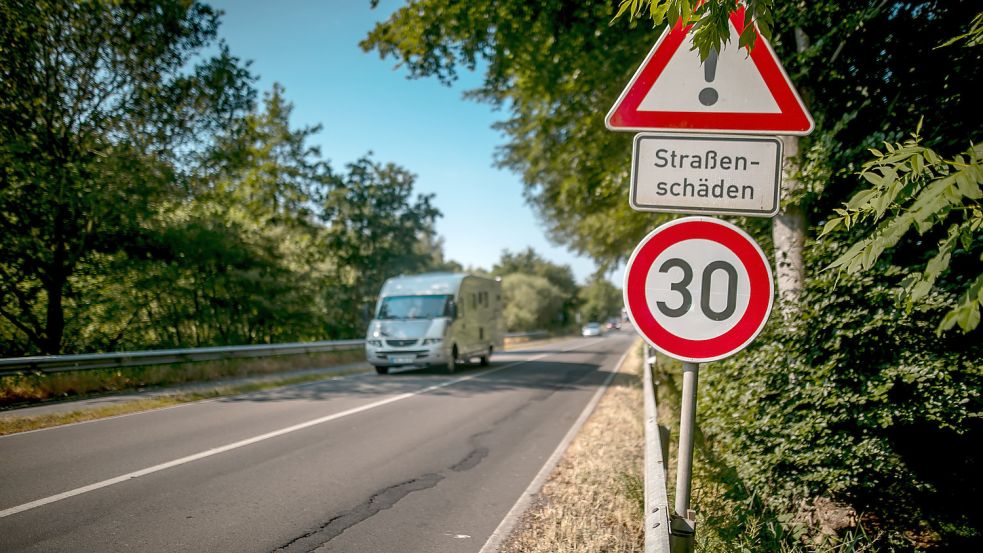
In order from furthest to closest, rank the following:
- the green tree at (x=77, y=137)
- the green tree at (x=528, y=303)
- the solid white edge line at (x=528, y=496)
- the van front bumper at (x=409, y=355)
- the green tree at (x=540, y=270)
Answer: the green tree at (x=540, y=270) → the green tree at (x=528, y=303) → the van front bumper at (x=409, y=355) → the green tree at (x=77, y=137) → the solid white edge line at (x=528, y=496)

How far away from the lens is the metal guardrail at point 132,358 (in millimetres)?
9758

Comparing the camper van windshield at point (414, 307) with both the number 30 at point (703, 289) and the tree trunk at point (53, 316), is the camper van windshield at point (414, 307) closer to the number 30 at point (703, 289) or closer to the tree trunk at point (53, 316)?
the tree trunk at point (53, 316)

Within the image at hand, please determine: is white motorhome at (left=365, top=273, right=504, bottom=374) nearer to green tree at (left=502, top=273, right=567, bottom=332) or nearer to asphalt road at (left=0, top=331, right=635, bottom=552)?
asphalt road at (left=0, top=331, right=635, bottom=552)

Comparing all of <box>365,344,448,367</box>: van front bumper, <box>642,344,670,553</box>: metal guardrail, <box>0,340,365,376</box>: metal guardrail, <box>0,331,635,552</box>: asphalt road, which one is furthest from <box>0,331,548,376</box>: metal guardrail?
<box>642,344,670,553</box>: metal guardrail

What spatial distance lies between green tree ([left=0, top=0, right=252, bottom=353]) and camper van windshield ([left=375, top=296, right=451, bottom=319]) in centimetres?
673

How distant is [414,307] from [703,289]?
1445 cm

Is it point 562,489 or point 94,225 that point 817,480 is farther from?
point 94,225

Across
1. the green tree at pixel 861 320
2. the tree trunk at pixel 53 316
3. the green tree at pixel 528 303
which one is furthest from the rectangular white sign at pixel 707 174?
the green tree at pixel 528 303

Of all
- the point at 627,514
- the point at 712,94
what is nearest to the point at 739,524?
the point at 627,514

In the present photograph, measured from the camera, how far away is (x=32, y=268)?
556 inches

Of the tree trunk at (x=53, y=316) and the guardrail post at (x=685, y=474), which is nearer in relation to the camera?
the guardrail post at (x=685, y=474)

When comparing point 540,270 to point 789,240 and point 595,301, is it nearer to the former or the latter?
point 595,301

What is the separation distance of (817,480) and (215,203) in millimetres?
19162

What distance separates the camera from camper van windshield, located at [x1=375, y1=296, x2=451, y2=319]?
16188 mm
